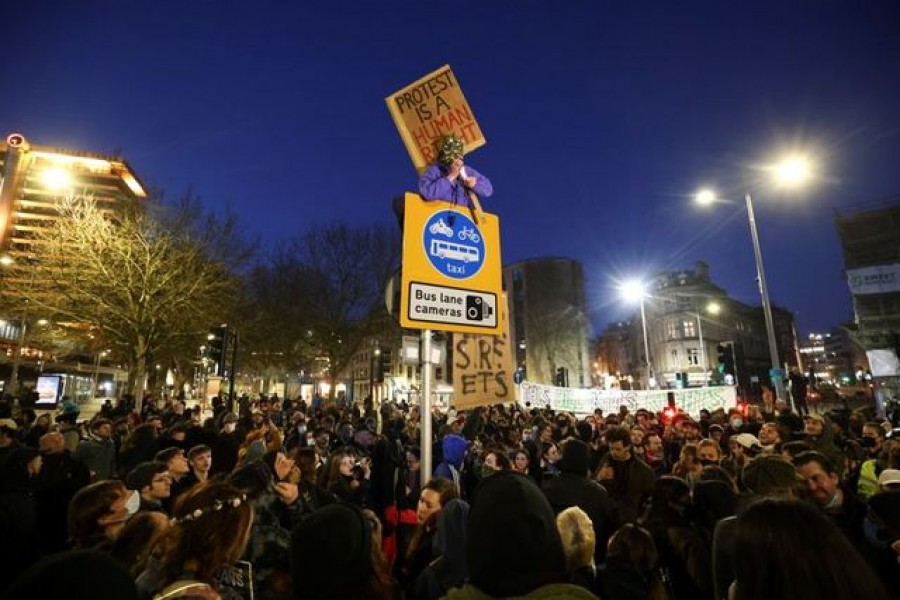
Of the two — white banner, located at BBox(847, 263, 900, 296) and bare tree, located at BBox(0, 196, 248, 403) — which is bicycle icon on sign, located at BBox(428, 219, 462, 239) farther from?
white banner, located at BBox(847, 263, 900, 296)

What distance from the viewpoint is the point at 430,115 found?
511 centimetres

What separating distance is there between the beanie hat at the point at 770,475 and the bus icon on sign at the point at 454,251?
292 centimetres

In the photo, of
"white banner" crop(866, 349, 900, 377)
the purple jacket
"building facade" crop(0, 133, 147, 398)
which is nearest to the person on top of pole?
the purple jacket

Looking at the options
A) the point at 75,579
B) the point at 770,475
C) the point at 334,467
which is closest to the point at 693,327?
the point at 334,467

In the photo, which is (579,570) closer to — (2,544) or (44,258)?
(2,544)

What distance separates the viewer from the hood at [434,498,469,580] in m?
3.15

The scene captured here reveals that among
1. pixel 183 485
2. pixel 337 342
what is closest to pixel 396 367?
pixel 337 342

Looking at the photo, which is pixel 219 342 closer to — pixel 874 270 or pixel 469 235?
pixel 469 235

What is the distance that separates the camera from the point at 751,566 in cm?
168

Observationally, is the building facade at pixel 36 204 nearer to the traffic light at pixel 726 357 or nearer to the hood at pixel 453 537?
the hood at pixel 453 537

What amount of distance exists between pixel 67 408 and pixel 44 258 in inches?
238

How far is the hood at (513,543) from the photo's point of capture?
1594mm

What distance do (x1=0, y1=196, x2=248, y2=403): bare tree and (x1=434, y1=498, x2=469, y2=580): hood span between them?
18.6 meters

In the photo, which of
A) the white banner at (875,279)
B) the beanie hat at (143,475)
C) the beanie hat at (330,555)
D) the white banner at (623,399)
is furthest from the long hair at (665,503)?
the white banner at (875,279)
